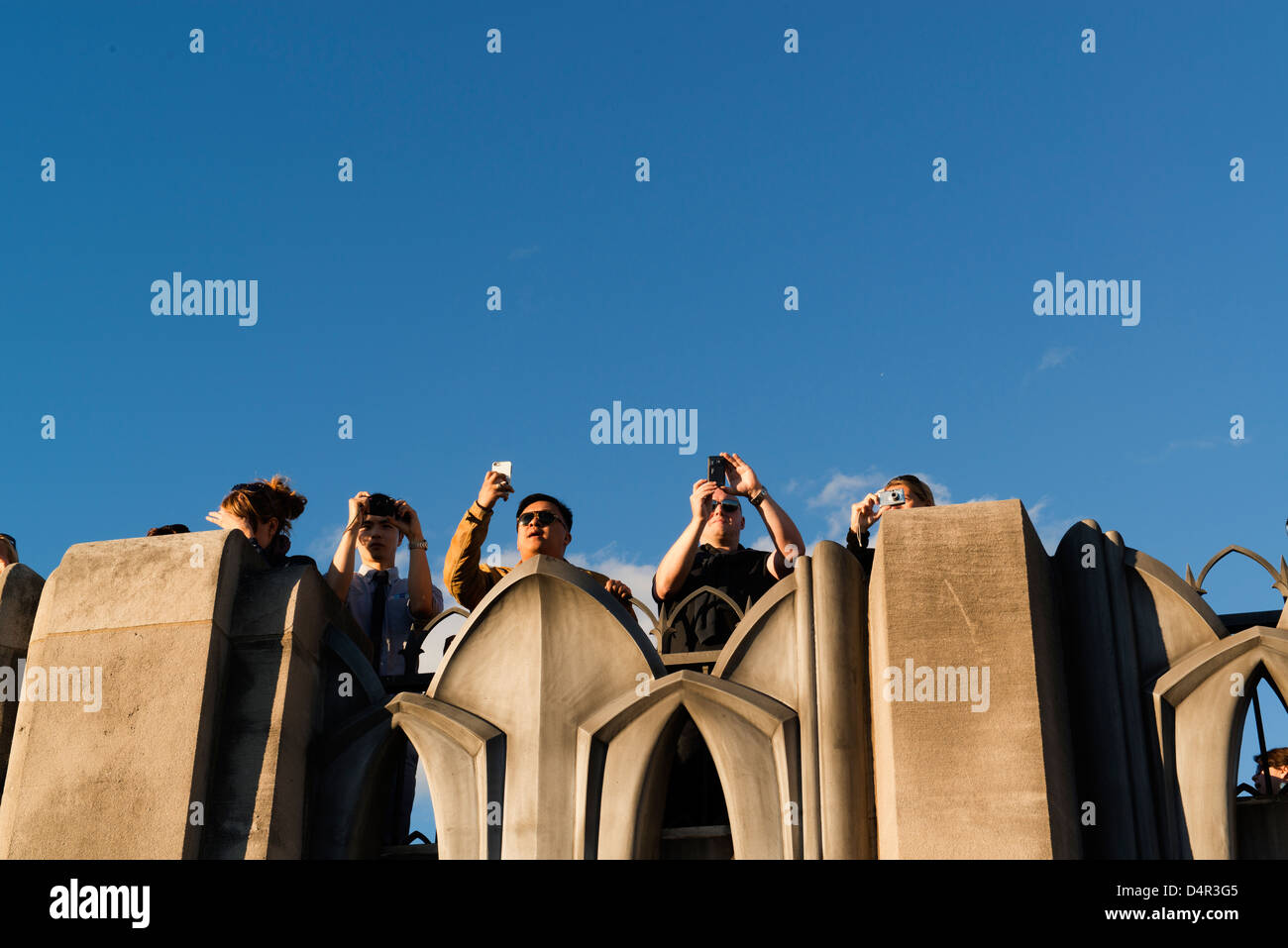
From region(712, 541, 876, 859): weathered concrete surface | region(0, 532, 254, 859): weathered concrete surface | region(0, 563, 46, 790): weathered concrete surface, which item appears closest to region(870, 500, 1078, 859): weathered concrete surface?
region(712, 541, 876, 859): weathered concrete surface

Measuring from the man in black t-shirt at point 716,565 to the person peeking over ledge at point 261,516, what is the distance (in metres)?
1.99

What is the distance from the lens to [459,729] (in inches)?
289

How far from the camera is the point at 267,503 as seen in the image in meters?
8.28

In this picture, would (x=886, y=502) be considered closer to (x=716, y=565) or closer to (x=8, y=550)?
(x=716, y=565)

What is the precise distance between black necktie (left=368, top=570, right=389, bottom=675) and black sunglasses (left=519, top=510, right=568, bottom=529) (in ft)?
3.38

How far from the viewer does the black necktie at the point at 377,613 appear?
8.55 metres

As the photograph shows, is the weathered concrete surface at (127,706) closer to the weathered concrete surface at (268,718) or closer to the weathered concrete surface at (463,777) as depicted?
the weathered concrete surface at (268,718)

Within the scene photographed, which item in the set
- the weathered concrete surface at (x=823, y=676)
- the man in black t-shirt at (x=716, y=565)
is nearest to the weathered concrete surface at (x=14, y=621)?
the man in black t-shirt at (x=716, y=565)

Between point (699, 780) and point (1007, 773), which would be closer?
point (1007, 773)

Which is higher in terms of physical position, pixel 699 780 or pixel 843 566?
pixel 843 566
